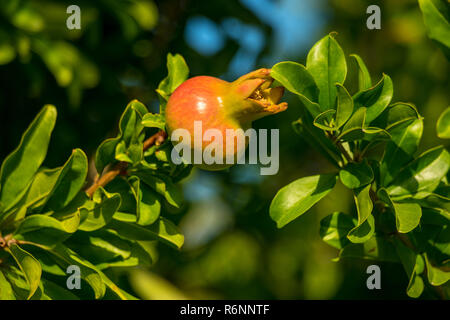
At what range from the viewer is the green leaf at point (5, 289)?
2.92ft

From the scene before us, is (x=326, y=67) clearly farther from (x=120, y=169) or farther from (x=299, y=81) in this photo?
(x=120, y=169)

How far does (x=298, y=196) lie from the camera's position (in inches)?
34.0

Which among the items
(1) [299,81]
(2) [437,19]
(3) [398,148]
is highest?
(2) [437,19]

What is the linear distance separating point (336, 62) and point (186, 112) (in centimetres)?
25

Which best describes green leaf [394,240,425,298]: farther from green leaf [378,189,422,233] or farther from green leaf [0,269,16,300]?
green leaf [0,269,16,300]

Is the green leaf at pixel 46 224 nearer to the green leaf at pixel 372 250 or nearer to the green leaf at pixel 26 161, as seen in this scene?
the green leaf at pixel 26 161

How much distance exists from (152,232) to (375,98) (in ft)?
1.37

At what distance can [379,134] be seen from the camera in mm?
805

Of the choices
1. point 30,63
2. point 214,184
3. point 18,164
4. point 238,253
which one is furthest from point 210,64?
point 18,164

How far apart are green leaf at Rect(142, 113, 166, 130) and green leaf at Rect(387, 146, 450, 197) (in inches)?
15.1

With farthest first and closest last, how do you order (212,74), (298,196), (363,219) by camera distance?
(212,74)
(298,196)
(363,219)

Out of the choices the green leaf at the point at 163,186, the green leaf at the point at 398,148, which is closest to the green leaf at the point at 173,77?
the green leaf at the point at 163,186

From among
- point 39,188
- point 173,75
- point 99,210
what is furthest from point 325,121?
point 39,188
